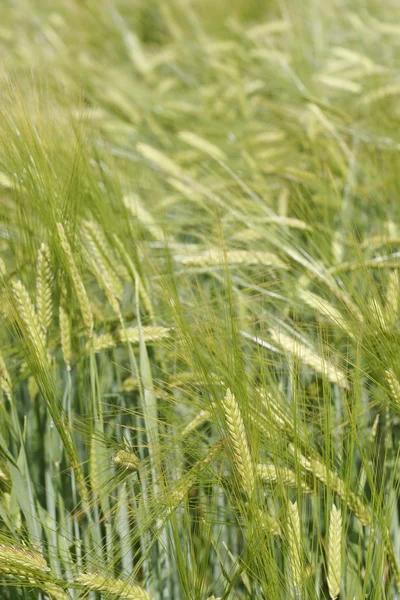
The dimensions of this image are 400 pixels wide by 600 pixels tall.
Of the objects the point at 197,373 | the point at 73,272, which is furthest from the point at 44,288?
the point at 197,373

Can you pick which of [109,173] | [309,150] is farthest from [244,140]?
[109,173]

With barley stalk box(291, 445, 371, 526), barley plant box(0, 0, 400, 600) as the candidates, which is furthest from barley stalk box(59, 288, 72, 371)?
barley stalk box(291, 445, 371, 526)

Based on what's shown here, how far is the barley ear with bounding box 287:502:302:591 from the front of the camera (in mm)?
598

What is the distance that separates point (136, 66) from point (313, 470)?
1664mm

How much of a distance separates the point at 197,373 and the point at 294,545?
18 cm

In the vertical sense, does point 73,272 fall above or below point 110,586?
above

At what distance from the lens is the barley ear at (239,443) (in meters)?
0.60

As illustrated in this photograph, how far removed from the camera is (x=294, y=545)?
23.9 inches

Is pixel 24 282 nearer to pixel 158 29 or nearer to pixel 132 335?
pixel 132 335

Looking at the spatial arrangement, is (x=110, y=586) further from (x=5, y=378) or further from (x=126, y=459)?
(x=5, y=378)

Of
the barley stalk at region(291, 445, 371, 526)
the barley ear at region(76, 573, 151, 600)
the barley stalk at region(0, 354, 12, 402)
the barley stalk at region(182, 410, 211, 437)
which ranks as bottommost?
the barley ear at region(76, 573, 151, 600)

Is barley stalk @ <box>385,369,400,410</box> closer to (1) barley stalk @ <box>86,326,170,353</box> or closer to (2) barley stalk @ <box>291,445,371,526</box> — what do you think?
(2) barley stalk @ <box>291,445,371,526</box>

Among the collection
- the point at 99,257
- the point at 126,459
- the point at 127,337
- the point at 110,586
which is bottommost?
the point at 110,586

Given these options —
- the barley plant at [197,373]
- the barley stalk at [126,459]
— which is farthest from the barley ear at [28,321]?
the barley stalk at [126,459]
